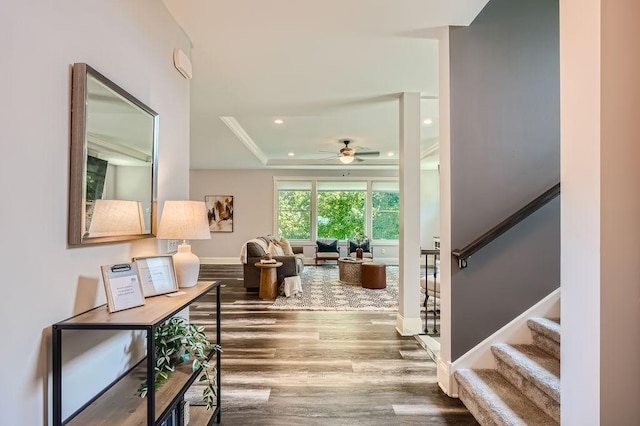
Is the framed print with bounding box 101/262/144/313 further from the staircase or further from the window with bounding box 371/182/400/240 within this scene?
the window with bounding box 371/182/400/240

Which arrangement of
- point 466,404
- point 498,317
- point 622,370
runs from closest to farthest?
point 622,370 < point 466,404 < point 498,317

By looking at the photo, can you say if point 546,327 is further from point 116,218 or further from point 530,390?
point 116,218

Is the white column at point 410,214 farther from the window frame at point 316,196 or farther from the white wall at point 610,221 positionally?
the window frame at point 316,196

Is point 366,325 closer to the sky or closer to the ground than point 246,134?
closer to the ground

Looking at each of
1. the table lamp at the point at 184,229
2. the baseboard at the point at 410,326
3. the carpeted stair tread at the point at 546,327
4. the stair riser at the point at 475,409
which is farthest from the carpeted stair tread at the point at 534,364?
the table lamp at the point at 184,229

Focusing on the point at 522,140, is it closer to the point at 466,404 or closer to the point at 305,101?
the point at 466,404

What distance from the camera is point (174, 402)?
1.45 m

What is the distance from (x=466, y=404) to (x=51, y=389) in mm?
2370

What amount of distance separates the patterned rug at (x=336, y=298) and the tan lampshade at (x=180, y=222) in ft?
10.3

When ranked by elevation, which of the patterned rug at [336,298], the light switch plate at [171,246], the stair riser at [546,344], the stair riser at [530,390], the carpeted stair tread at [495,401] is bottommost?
the patterned rug at [336,298]

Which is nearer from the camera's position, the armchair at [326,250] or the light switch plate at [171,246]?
the light switch plate at [171,246]

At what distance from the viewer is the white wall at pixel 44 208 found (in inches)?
38.1

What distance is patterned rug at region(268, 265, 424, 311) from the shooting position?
186 inches

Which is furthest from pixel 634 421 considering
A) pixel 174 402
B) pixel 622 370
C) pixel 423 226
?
pixel 423 226
